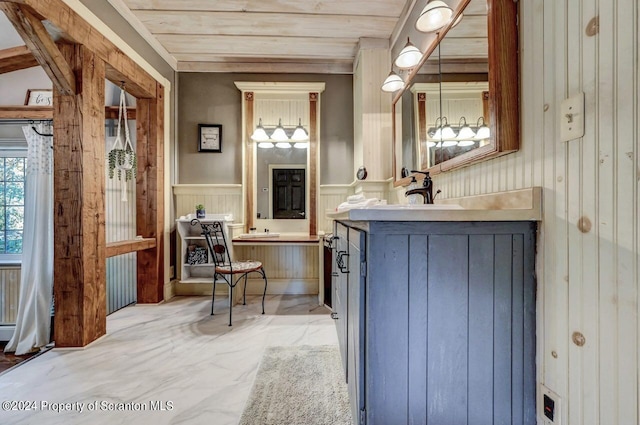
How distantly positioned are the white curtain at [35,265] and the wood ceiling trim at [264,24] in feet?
4.95

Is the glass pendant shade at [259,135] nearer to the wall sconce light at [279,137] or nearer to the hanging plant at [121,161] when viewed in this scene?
the wall sconce light at [279,137]

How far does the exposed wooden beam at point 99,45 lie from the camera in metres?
1.71

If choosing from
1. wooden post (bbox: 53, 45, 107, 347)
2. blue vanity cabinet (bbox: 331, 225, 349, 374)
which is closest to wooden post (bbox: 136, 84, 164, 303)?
wooden post (bbox: 53, 45, 107, 347)

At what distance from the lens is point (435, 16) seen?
1.58 metres

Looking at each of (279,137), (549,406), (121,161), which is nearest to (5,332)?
(121,161)

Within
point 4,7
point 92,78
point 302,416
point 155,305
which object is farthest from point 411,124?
point 155,305

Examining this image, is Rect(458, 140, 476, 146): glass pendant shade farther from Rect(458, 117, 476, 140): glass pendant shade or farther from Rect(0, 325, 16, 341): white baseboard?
Rect(0, 325, 16, 341): white baseboard

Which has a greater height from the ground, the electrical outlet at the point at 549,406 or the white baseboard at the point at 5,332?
the electrical outlet at the point at 549,406

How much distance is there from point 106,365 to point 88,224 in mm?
967

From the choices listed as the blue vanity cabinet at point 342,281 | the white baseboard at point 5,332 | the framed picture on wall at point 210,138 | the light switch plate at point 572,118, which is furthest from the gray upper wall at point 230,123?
the light switch plate at point 572,118

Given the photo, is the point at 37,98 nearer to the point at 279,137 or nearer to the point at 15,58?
the point at 15,58

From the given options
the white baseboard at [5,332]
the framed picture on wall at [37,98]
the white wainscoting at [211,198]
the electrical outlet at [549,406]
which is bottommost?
the white baseboard at [5,332]

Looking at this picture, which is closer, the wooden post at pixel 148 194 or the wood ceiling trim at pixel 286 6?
the wood ceiling trim at pixel 286 6

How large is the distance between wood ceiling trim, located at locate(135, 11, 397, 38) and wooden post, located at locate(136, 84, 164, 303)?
730 mm
